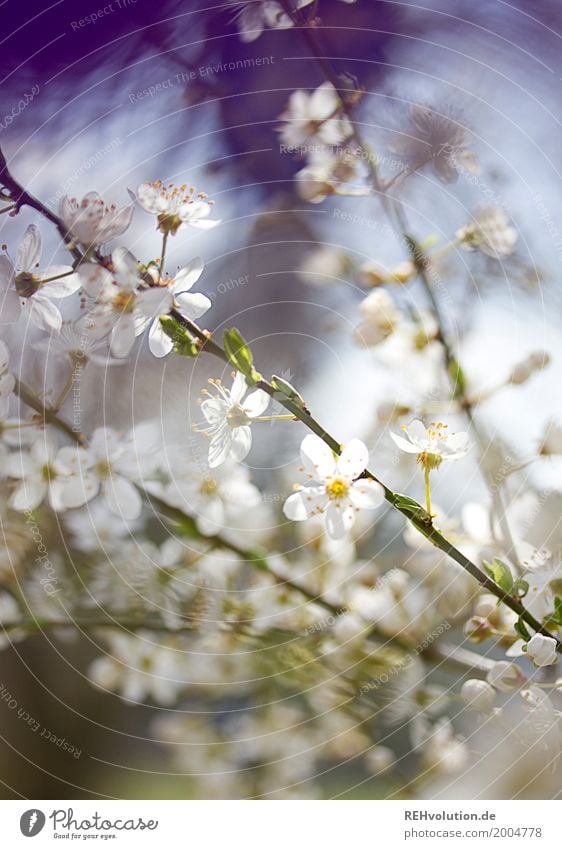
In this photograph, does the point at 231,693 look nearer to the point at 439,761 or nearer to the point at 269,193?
the point at 439,761

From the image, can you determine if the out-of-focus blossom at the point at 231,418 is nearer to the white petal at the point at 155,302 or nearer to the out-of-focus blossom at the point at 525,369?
the white petal at the point at 155,302

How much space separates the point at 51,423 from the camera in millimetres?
557

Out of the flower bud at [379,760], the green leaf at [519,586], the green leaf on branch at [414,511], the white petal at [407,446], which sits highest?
the white petal at [407,446]

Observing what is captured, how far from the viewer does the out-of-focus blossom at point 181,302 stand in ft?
1.57

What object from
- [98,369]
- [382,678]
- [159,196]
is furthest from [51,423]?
[382,678]

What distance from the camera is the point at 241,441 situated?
0.50m

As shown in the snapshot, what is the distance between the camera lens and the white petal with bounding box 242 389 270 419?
473mm

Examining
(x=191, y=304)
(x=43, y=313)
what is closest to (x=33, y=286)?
(x=43, y=313)

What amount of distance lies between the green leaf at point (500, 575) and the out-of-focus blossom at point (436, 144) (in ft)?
0.96

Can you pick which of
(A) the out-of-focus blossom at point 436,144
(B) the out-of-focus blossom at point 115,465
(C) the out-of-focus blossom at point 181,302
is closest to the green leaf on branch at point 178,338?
(C) the out-of-focus blossom at point 181,302

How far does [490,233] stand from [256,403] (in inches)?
9.5

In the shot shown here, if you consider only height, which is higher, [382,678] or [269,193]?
[269,193]

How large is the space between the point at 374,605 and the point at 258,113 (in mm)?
386
